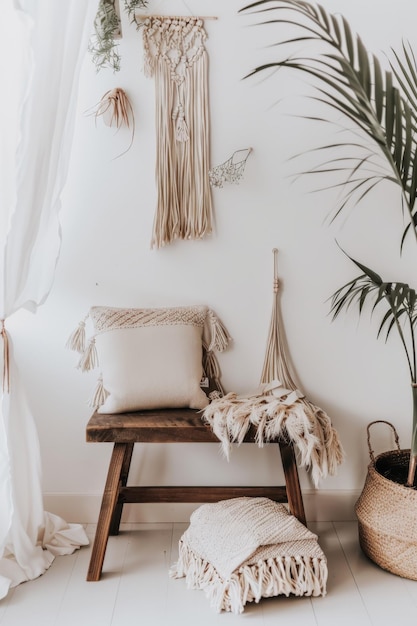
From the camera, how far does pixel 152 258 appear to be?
9.42 feet

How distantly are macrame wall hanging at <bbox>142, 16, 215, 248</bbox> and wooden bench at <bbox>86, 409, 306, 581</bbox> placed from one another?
2.26 feet

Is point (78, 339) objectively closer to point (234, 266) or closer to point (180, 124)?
point (234, 266)

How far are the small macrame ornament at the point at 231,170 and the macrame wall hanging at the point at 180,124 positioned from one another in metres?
0.05

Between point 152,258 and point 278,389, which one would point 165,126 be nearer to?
point 152,258

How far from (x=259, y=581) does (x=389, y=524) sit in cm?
51

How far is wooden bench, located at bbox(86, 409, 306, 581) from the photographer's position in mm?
2555

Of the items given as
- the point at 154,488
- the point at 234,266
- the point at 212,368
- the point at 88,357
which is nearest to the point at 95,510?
the point at 154,488

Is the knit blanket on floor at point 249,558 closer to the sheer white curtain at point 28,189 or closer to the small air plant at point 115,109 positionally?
the sheer white curtain at point 28,189

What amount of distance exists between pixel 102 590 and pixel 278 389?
37.6 inches

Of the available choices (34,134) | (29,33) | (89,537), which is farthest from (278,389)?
(29,33)

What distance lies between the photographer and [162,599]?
2.43 m

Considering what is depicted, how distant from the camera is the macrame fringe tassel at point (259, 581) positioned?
7.71 feet

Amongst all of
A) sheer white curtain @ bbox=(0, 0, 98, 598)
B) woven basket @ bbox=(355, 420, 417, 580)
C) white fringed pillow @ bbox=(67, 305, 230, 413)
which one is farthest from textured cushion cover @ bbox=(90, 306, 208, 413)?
woven basket @ bbox=(355, 420, 417, 580)

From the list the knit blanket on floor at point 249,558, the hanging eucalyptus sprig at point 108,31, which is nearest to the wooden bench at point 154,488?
the knit blanket on floor at point 249,558
